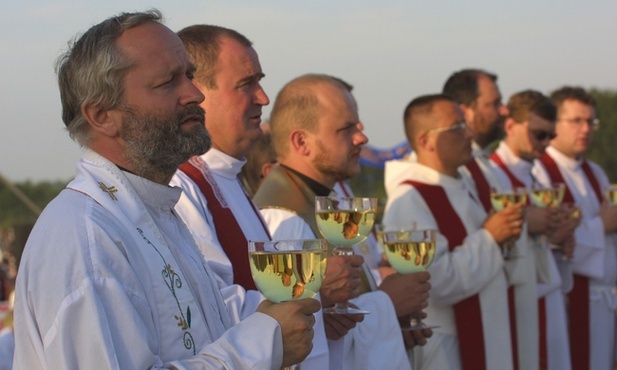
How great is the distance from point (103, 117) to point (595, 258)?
6.53 metres

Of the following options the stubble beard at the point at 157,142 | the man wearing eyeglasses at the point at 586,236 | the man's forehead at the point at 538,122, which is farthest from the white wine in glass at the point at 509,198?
the stubble beard at the point at 157,142

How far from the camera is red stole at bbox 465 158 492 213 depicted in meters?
7.27

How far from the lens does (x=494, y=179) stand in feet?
25.1

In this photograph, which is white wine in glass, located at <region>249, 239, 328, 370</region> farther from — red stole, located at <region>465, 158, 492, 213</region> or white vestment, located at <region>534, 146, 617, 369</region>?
white vestment, located at <region>534, 146, 617, 369</region>

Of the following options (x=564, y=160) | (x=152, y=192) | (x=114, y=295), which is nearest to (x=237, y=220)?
(x=152, y=192)

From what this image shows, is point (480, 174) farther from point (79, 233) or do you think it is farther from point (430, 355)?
point (79, 233)

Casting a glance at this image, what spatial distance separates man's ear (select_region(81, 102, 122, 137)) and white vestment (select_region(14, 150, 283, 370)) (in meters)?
0.08

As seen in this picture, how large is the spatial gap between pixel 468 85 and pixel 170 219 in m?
5.18

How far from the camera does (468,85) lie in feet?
25.6

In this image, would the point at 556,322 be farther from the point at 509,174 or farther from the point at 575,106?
the point at 575,106

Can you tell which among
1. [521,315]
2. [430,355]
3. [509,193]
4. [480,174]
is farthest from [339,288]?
[480,174]

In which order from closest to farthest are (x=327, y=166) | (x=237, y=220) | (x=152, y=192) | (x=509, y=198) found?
1. (x=152, y=192)
2. (x=237, y=220)
3. (x=327, y=166)
4. (x=509, y=198)

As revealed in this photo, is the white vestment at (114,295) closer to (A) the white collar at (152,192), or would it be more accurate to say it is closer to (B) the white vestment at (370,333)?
(A) the white collar at (152,192)

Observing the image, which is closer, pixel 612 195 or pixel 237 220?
pixel 237 220
